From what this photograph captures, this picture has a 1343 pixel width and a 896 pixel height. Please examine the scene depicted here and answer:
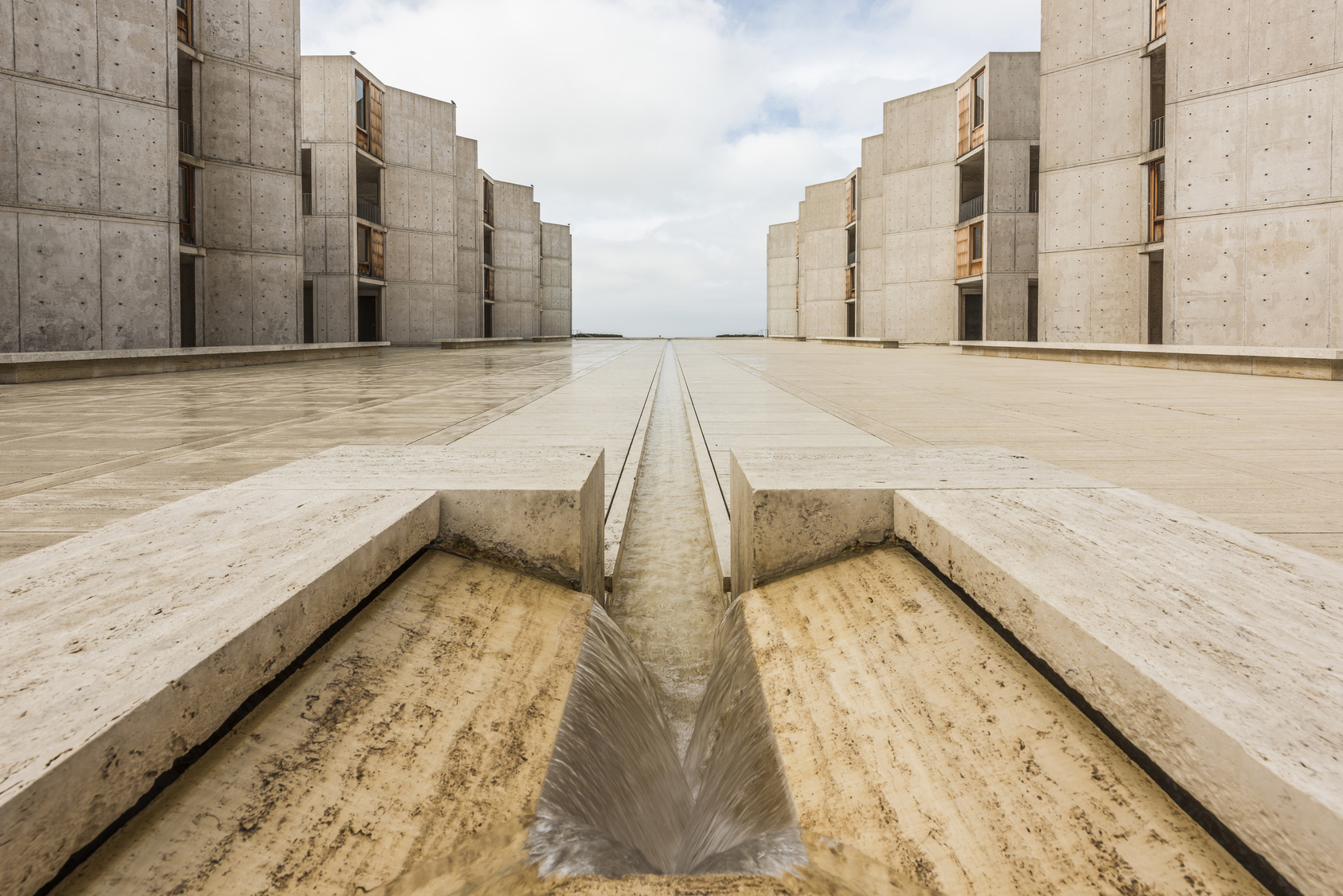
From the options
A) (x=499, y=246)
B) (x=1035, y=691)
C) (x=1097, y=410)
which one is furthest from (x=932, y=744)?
(x=499, y=246)

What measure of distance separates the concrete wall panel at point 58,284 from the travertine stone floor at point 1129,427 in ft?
40.8

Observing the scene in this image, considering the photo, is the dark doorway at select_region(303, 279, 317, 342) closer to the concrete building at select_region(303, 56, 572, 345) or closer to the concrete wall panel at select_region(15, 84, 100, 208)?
the concrete building at select_region(303, 56, 572, 345)

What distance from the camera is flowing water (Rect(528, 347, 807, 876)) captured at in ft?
5.43

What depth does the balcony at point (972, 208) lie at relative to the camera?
2828 centimetres

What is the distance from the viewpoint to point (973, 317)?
3331 centimetres

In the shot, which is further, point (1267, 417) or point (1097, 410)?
point (1097, 410)

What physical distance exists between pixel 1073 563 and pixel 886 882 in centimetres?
96

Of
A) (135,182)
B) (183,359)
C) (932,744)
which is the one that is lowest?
(932,744)

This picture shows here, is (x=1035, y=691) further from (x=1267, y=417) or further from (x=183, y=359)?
(x=183, y=359)

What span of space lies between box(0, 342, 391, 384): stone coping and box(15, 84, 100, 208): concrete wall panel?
3141 millimetres

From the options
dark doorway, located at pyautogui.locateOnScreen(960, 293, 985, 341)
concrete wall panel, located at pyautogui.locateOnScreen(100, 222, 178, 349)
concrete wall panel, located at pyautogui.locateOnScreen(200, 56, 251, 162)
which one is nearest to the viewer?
concrete wall panel, located at pyautogui.locateOnScreen(100, 222, 178, 349)

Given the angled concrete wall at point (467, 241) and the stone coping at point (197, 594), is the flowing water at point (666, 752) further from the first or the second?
the angled concrete wall at point (467, 241)

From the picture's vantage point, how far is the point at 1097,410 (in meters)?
7.20

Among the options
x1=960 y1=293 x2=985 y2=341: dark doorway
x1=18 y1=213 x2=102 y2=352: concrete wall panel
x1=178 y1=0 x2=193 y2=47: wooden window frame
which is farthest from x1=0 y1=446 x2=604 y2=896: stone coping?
x1=960 y1=293 x2=985 y2=341: dark doorway
